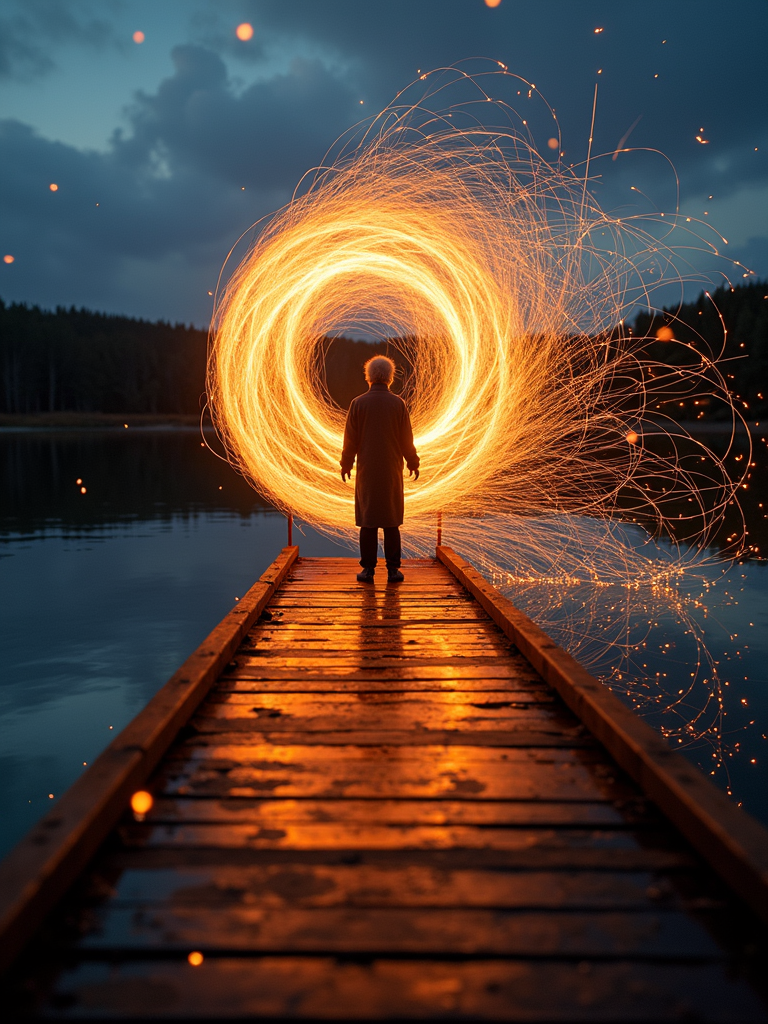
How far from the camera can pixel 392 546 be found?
768 cm

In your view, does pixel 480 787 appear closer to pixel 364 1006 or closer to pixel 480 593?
pixel 364 1006

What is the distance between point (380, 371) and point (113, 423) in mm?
80807

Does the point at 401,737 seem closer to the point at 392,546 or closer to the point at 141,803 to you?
the point at 141,803

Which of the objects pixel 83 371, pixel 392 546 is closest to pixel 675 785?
pixel 392 546

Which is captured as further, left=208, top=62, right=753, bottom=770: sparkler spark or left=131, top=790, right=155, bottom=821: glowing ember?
left=208, top=62, right=753, bottom=770: sparkler spark

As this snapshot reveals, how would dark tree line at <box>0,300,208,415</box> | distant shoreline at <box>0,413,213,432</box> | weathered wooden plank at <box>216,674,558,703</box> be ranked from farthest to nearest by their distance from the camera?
dark tree line at <box>0,300,208,415</box>, distant shoreline at <box>0,413,213,432</box>, weathered wooden plank at <box>216,674,558,703</box>

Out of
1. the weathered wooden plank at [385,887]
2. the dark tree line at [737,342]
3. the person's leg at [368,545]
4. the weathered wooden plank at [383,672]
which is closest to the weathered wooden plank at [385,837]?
the weathered wooden plank at [385,887]

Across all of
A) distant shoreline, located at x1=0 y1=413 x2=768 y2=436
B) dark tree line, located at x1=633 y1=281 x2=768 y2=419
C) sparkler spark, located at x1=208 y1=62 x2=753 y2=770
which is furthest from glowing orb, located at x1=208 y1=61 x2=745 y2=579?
distant shoreline, located at x1=0 y1=413 x2=768 y2=436

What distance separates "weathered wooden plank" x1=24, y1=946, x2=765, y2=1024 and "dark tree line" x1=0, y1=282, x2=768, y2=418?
65524mm

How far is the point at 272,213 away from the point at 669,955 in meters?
7.98

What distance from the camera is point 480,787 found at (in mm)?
3086

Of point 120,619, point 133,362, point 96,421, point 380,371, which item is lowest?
point 120,619

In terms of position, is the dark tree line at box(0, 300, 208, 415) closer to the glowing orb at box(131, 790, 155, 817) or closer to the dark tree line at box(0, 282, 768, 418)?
the dark tree line at box(0, 282, 768, 418)

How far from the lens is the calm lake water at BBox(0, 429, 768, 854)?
730 cm
